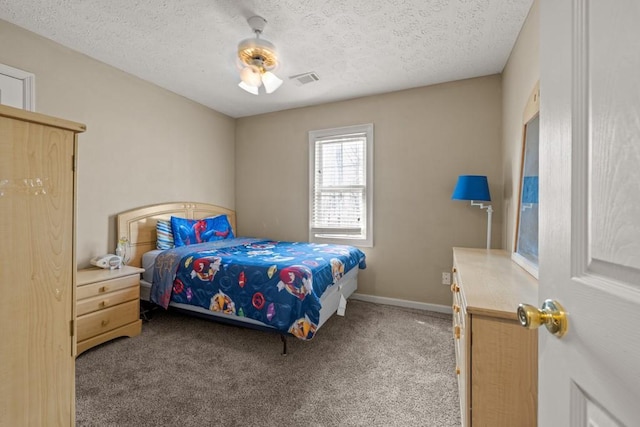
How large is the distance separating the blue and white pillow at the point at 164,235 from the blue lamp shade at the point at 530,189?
3.39m

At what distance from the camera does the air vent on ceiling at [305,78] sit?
2.91m

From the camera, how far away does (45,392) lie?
1.08 meters

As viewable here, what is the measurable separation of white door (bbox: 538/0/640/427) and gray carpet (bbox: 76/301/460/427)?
48.3 inches

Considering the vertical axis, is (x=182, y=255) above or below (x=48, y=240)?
below

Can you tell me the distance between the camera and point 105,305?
229 centimetres

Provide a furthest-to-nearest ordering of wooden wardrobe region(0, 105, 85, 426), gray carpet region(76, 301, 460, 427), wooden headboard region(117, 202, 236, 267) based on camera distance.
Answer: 1. wooden headboard region(117, 202, 236, 267)
2. gray carpet region(76, 301, 460, 427)
3. wooden wardrobe region(0, 105, 85, 426)

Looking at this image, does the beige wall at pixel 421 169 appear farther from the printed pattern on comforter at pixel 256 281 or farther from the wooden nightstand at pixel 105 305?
the wooden nightstand at pixel 105 305

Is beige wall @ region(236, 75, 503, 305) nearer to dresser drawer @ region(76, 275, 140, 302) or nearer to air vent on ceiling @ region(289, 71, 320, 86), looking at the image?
air vent on ceiling @ region(289, 71, 320, 86)

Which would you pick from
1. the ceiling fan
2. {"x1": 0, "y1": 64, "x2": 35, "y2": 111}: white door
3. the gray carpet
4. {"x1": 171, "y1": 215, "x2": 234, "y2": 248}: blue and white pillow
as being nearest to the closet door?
the gray carpet

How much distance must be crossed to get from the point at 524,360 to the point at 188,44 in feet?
10.3

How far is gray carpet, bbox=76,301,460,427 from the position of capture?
5.09ft

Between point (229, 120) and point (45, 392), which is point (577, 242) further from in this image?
point (229, 120)

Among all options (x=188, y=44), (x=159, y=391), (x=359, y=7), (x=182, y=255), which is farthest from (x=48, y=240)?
(x=359, y=7)

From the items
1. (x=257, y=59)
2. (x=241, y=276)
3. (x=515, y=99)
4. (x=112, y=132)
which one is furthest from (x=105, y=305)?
(x=515, y=99)
